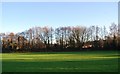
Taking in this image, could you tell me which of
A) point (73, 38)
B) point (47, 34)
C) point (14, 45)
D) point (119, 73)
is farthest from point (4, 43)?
point (119, 73)

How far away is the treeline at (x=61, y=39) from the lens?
46.1m

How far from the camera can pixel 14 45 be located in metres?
47.0

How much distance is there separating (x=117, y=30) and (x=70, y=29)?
8658 mm

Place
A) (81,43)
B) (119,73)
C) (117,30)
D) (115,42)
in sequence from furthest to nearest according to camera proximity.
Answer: (81,43), (117,30), (115,42), (119,73)

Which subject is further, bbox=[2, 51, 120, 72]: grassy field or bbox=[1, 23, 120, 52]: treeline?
bbox=[1, 23, 120, 52]: treeline

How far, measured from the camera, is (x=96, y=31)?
167ft

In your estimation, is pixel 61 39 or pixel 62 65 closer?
pixel 62 65

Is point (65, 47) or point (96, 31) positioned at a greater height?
point (96, 31)

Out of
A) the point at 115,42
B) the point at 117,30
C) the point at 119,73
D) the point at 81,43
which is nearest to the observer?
the point at 119,73

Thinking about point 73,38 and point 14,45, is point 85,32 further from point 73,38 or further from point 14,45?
point 14,45

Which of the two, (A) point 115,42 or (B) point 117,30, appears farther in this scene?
(B) point 117,30

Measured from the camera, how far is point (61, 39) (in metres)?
52.0

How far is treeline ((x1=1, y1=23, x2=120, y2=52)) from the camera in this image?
151ft

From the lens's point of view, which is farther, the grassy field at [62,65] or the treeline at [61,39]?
the treeline at [61,39]
